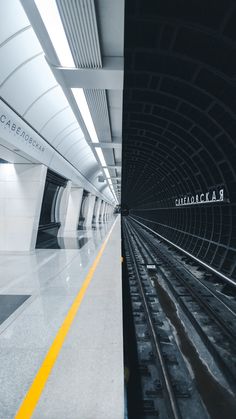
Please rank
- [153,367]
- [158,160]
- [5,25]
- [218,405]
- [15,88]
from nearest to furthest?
[218,405] → [153,367] → [5,25] → [15,88] → [158,160]

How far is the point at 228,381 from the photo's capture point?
13.0ft

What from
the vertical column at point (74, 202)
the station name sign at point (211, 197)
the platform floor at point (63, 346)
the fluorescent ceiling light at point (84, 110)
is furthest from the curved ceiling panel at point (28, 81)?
the vertical column at point (74, 202)

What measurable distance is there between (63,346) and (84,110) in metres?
6.14

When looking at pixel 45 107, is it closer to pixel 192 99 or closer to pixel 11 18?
pixel 11 18

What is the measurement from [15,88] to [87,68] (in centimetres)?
243

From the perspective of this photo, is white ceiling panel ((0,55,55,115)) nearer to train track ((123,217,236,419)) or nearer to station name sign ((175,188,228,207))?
train track ((123,217,236,419))

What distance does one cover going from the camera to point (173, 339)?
5332mm

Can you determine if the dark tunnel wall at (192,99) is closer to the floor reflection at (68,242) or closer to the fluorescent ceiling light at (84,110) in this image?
the fluorescent ceiling light at (84,110)

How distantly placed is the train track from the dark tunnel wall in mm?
1822

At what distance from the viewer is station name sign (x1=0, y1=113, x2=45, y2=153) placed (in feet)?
21.4

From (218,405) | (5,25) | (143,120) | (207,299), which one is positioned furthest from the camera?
(143,120)

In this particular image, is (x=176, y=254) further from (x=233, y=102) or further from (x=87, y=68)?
(x=87, y=68)

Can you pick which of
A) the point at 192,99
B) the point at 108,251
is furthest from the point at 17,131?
the point at 108,251

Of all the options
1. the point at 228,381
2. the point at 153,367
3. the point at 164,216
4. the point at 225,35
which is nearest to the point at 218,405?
the point at 228,381
